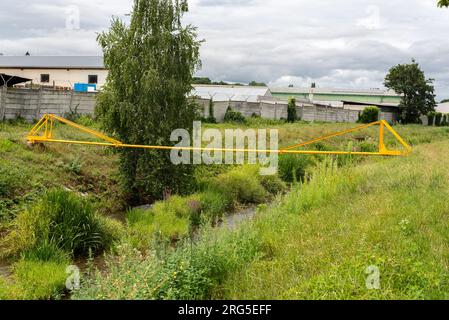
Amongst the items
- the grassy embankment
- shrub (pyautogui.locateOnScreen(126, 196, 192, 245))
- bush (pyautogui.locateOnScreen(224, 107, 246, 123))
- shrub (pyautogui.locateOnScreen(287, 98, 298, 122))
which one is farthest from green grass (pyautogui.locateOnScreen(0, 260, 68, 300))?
shrub (pyautogui.locateOnScreen(287, 98, 298, 122))

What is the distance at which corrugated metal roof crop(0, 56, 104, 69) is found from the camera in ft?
143

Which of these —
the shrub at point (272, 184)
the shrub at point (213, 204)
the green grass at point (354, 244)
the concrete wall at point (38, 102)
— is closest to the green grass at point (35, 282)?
the green grass at point (354, 244)

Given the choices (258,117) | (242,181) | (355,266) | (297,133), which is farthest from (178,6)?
(258,117)

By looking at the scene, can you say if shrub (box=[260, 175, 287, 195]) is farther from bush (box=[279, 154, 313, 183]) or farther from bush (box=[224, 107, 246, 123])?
bush (box=[224, 107, 246, 123])

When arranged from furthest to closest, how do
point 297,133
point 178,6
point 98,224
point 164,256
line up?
point 297,133 < point 178,6 < point 98,224 < point 164,256

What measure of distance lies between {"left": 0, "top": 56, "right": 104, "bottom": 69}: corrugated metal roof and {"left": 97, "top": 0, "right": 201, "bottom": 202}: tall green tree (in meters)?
31.4

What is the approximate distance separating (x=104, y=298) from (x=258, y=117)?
2963 cm

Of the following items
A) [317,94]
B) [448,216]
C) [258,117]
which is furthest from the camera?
[317,94]

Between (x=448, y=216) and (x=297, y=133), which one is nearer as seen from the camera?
(x=448, y=216)

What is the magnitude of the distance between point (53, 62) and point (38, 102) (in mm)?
27618

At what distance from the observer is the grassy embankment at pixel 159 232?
5.53 m

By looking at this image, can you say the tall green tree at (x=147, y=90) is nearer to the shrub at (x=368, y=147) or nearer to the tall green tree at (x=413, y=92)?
the shrub at (x=368, y=147)
